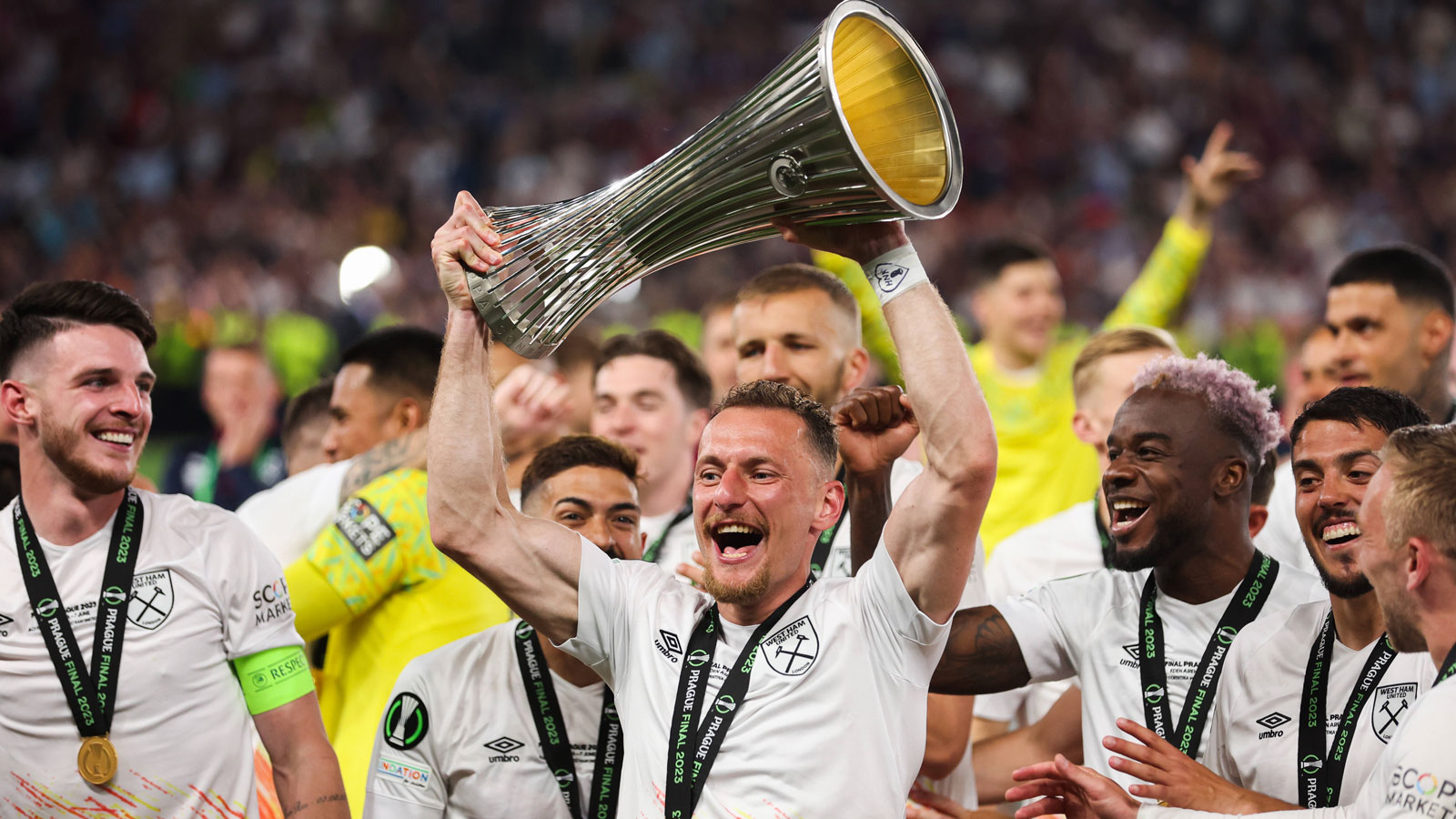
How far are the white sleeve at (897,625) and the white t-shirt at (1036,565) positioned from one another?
5.24ft

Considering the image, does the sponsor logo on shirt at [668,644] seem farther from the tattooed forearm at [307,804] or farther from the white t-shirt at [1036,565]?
the white t-shirt at [1036,565]

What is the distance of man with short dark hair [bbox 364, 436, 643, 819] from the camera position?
3438 millimetres

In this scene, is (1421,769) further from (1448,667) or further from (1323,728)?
(1323,728)

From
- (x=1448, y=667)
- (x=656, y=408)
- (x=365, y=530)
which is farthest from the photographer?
(x=656, y=408)

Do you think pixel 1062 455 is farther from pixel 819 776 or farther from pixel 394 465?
pixel 819 776

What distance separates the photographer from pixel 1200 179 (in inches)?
241

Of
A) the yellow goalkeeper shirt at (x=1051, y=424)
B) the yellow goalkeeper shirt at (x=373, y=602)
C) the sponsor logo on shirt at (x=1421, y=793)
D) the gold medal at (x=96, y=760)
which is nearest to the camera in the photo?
the sponsor logo on shirt at (x=1421, y=793)

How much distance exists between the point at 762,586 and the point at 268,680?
126 centimetres

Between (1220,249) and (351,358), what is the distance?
13442 mm

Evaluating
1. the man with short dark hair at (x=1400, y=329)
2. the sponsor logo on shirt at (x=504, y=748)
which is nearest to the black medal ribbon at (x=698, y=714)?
the sponsor logo on shirt at (x=504, y=748)

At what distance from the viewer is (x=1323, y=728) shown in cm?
301

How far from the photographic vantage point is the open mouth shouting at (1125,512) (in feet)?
11.5

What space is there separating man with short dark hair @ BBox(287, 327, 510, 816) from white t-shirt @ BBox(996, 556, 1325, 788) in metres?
1.65

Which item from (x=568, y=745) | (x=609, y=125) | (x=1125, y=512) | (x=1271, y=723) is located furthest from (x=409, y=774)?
(x=609, y=125)
